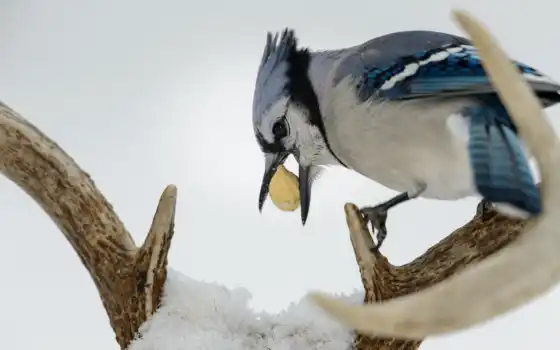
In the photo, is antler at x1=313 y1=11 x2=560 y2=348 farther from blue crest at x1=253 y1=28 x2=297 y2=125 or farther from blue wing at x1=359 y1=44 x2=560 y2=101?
blue crest at x1=253 y1=28 x2=297 y2=125

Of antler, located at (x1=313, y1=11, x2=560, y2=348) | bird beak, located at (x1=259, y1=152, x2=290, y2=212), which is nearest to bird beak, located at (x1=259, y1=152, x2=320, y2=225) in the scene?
bird beak, located at (x1=259, y1=152, x2=290, y2=212)

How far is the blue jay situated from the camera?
20.3 inches

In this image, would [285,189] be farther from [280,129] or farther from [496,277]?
[496,277]

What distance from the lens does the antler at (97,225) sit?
0.59 meters

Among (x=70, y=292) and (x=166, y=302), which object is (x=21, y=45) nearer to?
(x=70, y=292)

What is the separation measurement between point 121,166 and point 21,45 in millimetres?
237

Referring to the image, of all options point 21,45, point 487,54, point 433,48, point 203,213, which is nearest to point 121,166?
point 203,213

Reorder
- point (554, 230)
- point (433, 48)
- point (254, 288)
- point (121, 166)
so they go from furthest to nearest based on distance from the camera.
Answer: point (121, 166), point (254, 288), point (433, 48), point (554, 230)

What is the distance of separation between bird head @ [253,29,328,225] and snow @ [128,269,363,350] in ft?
0.30

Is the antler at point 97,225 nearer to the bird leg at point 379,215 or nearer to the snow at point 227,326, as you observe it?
the snow at point 227,326

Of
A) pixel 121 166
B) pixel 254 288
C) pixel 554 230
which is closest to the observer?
Result: pixel 554 230

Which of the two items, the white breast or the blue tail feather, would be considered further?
the white breast

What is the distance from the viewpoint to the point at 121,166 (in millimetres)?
1130

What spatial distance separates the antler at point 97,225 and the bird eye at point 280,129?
0.09m
